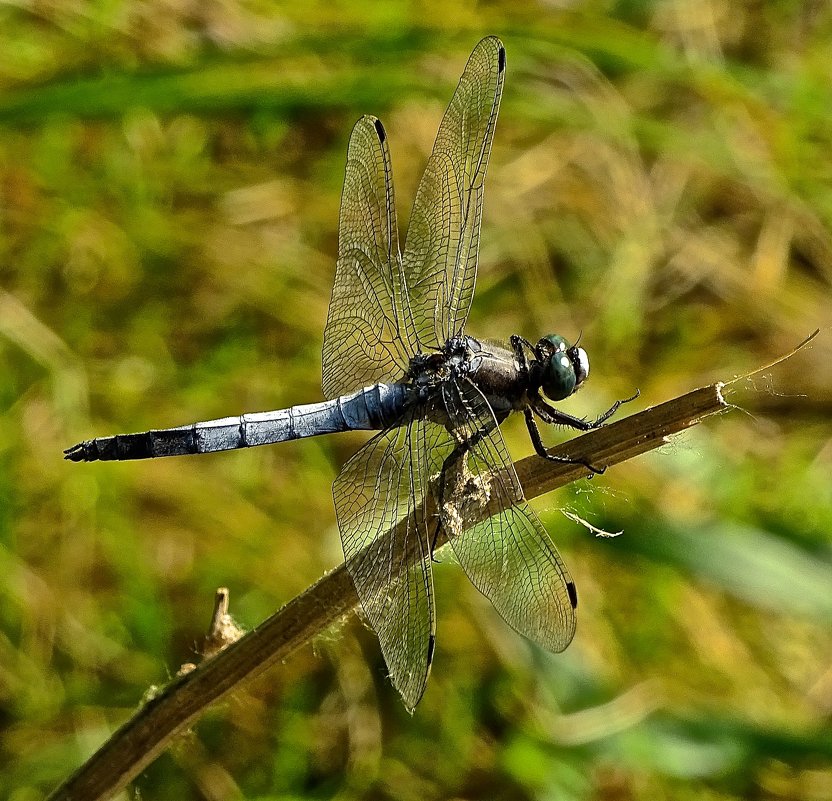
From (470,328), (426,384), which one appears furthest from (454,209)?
(470,328)

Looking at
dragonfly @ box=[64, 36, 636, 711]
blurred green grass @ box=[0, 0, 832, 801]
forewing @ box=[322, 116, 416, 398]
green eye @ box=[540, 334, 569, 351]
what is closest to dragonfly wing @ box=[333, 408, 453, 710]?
dragonfly @ box=[64, 36, 636, 711]

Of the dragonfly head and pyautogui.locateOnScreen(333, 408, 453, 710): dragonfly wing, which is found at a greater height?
the dragonfly head

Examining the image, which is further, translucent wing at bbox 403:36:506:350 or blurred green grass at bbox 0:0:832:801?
blurred green grass at bbox 0:0:832:801

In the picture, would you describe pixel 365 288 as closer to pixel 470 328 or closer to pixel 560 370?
pixel 560 370

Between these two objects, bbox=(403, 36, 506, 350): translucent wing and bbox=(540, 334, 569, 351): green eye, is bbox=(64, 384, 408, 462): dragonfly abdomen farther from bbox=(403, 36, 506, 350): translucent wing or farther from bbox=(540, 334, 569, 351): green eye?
bbox=(540, 334, 569, 351): green eye

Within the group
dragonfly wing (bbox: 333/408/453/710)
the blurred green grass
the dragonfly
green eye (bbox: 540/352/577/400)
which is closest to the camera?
dragonfly wing (bbox: 333/408/453/710)

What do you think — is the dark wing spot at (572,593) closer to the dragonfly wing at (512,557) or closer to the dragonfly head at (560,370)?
the dragonfly wing at (512,557)

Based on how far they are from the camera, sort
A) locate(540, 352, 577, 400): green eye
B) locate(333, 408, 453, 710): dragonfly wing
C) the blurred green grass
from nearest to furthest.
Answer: locate(333, 408, 453, 710): dragonfly wing < locate(540, 352, 577, 400): green eye < the blurred green grass
